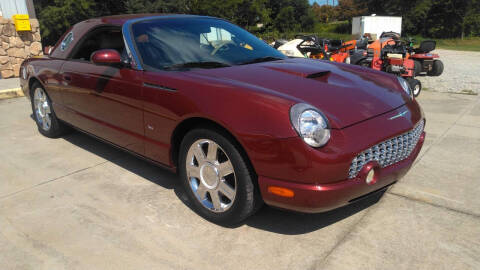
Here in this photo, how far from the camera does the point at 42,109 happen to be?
16.3ft

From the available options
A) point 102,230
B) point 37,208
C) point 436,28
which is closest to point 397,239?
point 102,230

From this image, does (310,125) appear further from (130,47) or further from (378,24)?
(378,24)

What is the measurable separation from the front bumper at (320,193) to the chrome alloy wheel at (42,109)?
3.45m

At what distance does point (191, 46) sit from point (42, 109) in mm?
2617

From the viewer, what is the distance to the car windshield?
128 inches

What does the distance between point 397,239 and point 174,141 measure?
1.70 m

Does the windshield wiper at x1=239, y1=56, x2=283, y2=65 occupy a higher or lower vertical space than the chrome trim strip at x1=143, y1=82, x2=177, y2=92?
higher

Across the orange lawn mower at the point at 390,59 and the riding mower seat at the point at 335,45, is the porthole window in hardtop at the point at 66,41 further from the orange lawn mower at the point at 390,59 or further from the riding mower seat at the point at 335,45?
the riding mower seat at the point at 335,45


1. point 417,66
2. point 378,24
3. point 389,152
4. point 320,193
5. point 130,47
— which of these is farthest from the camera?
point 378,24

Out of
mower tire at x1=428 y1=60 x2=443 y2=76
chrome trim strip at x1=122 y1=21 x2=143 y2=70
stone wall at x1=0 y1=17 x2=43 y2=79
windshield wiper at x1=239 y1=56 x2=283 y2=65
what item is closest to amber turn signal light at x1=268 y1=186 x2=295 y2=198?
windshield wiper at x1=239 y1=56 x2=283 y2=65

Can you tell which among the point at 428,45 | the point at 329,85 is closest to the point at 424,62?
the point at 428,45

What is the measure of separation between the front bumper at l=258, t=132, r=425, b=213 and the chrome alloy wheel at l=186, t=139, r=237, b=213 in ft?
0.97

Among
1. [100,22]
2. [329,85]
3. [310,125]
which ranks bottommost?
[310,125]

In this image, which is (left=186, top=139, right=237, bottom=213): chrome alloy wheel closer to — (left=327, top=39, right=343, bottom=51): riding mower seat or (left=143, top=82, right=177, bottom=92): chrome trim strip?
(left=143, top=82, right=177, bottom=92): chrome trim strip
